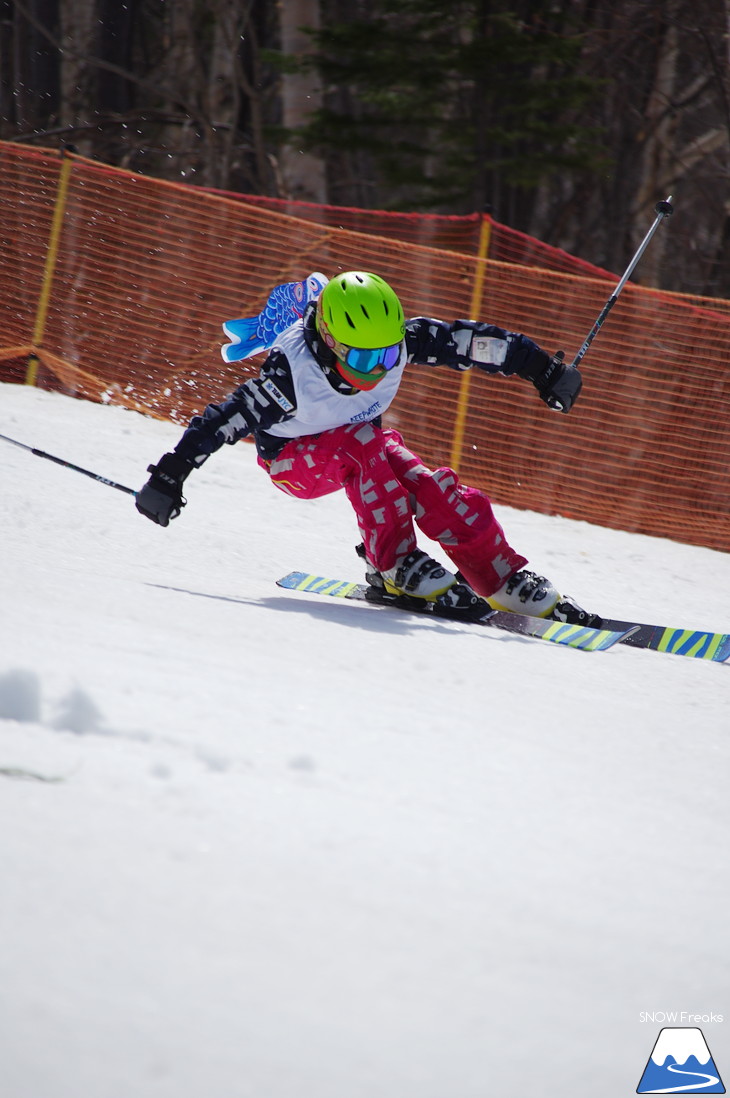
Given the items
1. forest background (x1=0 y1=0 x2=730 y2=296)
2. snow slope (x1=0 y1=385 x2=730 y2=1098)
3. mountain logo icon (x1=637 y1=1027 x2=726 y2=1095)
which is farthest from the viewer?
forest background (x1=0 y1=0 x2=730 y2=296)

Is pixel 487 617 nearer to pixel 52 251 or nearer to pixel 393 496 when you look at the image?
pixel 393 496

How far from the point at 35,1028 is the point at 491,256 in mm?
8681

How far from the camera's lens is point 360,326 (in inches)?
167

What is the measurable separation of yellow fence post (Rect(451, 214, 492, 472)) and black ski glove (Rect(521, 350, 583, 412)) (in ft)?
12.9

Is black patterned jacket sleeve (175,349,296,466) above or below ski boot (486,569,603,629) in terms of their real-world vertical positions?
above

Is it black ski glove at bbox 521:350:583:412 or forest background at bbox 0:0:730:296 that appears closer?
black ski glove at bbox 521:350:583:412

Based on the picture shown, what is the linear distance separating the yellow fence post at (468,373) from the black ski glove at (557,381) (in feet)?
12.9

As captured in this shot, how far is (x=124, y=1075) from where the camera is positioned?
1.46 m

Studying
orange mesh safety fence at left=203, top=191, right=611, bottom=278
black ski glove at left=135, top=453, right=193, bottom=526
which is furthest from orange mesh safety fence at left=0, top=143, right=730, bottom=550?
black ski glove at left=135, top=453, right=193, bottom=526

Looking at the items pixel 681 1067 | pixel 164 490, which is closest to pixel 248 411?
pixel 164 490

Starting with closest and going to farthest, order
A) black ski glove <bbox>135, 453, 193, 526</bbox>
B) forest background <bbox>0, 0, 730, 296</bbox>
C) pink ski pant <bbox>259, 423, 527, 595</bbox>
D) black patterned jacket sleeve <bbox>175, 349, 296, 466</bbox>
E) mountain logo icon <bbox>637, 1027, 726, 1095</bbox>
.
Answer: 1. mountain logo icon <bbox>637, 1027, 726, 1095</bbox>
2. black ski glove <bbox>135, 453, 193, 526</bbox>
3. black patterned jacket sleeve <bbox>175, 349, 296, 466</bbox>
4. pink ski pant <bbox>259, 423, 527, 595</bbox>
5. forest background <bbox>0, 0, 730, 296</bbox>

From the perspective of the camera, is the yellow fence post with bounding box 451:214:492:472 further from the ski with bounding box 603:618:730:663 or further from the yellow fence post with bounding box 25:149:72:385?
the ski with bounding box 603:618:730:663

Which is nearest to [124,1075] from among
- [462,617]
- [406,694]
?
[406,694]

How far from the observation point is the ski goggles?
14.0 ft
